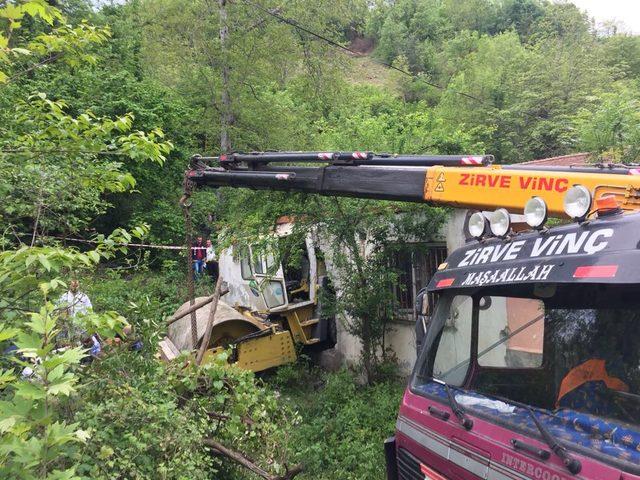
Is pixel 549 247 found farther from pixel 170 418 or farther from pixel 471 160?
pixel 170 418

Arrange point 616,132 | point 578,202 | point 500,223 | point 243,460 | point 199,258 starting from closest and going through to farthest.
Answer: point 578,202 → point 500,223 → point 243,460 → point 616,132 → point 199,258

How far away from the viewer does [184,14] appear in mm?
14102

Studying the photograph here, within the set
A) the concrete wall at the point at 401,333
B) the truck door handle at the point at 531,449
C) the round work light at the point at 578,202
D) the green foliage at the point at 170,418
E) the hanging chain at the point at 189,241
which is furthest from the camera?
the concrete wall at the point at 401,333

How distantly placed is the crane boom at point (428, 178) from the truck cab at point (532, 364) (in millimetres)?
543

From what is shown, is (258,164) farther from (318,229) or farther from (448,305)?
(448,305)

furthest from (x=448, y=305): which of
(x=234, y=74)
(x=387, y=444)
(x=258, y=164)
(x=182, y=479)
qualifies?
(x=234, y=74)

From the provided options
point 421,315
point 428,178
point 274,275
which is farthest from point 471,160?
point 274,275

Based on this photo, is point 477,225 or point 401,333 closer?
point 477,225

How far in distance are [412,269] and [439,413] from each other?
5469mm

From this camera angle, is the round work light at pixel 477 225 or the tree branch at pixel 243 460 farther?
the tree branch at pixel 243 460

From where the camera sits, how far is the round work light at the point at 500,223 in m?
3.10

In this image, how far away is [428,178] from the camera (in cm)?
428

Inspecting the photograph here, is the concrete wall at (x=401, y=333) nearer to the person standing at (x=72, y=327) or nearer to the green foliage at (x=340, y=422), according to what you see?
A: the green foliage at (x=340, y=422)

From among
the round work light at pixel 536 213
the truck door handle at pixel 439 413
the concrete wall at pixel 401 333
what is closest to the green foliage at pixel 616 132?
the concrete wall at pixel 401 333
